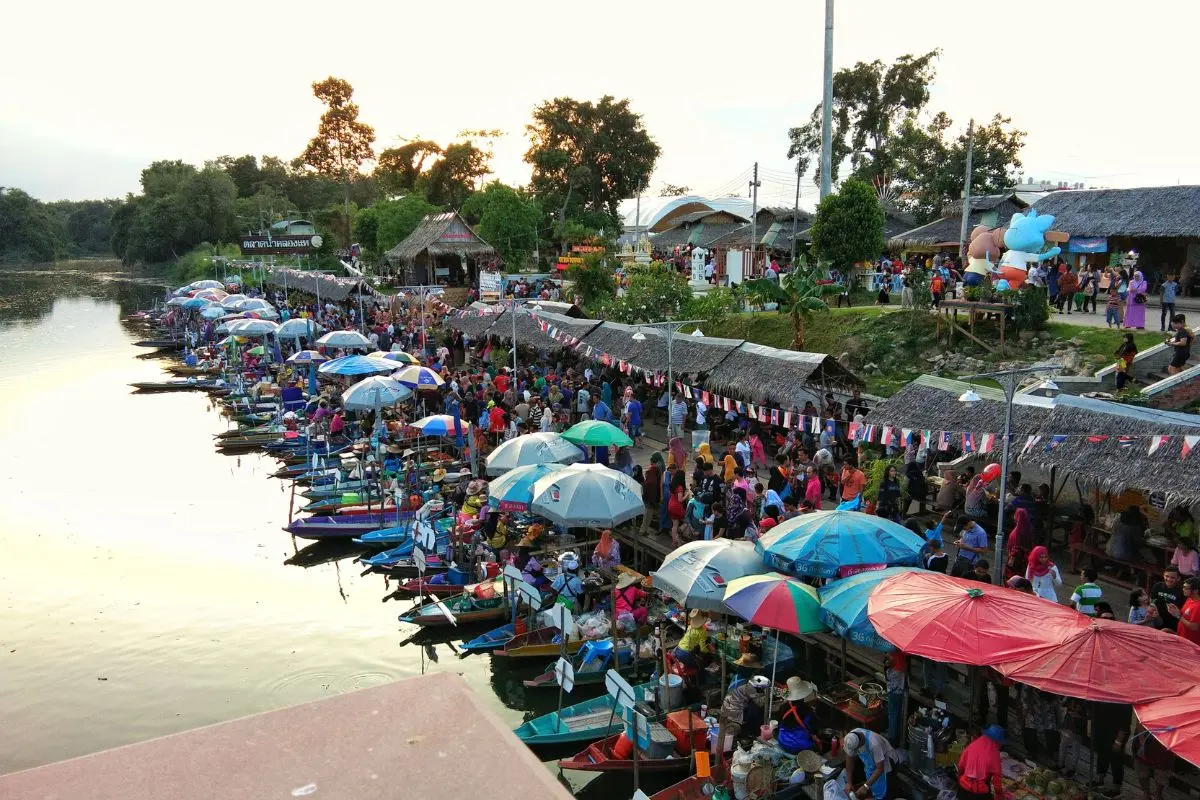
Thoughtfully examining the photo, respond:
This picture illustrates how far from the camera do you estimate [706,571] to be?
10.4 meters

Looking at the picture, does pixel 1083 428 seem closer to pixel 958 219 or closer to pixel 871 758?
pixel 871 758

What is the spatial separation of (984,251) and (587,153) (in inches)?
1454

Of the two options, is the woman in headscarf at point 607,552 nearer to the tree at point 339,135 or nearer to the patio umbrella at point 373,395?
the patio umbrella at point 373,395

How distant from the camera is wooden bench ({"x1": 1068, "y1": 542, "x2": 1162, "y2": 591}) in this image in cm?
1155

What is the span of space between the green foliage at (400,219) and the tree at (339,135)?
21197 millimetres

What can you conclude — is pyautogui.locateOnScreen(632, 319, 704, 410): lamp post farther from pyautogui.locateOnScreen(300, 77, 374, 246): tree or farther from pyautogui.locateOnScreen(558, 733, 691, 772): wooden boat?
pyautogui.locateOnScreen(300, 77, 374, 246): tree

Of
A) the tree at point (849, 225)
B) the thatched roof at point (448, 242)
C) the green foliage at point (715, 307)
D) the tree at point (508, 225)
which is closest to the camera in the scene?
the green foliage at point (715, 307)

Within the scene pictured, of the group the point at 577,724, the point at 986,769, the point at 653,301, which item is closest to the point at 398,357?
the point at 653,301

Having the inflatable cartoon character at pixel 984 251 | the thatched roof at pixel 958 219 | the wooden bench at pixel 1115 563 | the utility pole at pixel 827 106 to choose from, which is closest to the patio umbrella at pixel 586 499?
the wooden bench at pixel 1115 563

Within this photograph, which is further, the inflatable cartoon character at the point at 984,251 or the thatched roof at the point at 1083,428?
the inflatable cartoon character at the point at 984,251

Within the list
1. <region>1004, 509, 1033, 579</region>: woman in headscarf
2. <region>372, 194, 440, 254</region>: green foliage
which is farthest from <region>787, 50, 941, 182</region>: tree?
<region>1004, 509, 1033, 579</region>: woman in headscarf

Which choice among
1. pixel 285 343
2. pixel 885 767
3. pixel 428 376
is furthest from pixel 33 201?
pixel 885 767

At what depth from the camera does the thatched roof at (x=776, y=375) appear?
709 inches

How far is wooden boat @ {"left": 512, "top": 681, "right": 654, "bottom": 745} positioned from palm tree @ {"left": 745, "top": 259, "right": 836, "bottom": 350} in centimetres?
1406
